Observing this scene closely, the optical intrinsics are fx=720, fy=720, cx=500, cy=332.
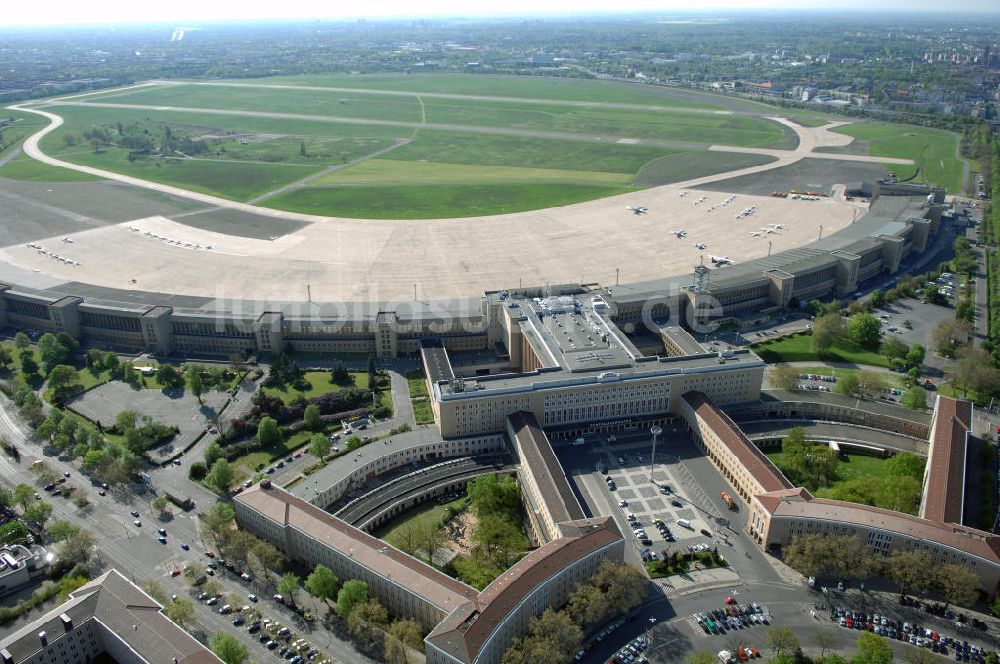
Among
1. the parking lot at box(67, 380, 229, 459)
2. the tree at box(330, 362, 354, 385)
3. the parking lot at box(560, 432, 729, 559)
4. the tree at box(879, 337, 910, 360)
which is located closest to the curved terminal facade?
the parking lot at box(560, 432, 729, 559)

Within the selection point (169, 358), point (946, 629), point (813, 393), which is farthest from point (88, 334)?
point (946, 629)

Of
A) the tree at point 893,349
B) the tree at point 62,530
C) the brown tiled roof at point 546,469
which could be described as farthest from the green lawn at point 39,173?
the tree at point 893,349

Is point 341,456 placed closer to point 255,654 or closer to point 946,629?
point 255,654

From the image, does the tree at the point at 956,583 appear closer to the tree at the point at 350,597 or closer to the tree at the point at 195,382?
the tree at the point at 350,597

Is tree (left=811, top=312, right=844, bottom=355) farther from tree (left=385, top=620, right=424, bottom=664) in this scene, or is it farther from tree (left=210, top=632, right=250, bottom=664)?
tree (left=210, top=632, right=250, bottom=664)

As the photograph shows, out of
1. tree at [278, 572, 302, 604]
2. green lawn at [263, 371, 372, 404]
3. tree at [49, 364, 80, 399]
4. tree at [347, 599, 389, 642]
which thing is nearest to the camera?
tree at [347, 599, 389, 642]

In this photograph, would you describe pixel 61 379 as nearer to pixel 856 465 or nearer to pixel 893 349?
pixel 856 465

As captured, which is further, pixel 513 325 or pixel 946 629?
pixel 513 325
